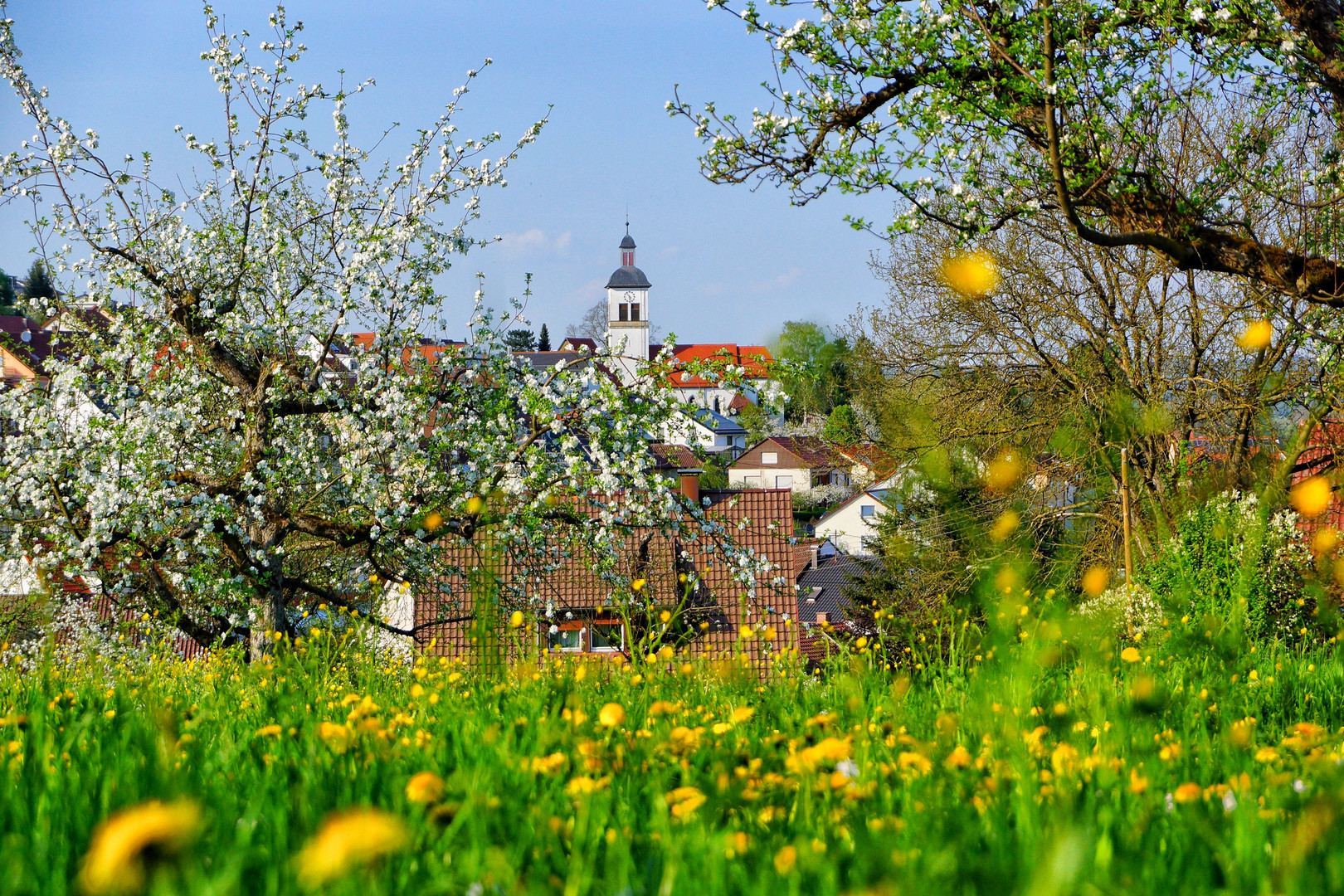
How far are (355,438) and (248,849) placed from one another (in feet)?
22.0

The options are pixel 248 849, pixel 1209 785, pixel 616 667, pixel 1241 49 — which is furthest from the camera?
pixel 1241 49

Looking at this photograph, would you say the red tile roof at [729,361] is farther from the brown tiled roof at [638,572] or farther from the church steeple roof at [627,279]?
the church steeple roof at [627,279]

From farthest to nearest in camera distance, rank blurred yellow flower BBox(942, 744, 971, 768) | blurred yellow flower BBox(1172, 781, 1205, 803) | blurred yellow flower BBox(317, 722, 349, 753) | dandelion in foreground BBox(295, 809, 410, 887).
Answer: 1. blurred yellow flower BBox(317, 722, 349, 753)
2. blurred yellow flower BBox(942, 744, 971, 768)
3. blurred yellow flower BBox(1172, 781, 1205, 803)
4. dandelion in foreground BBox(295, 809, 410, 887)

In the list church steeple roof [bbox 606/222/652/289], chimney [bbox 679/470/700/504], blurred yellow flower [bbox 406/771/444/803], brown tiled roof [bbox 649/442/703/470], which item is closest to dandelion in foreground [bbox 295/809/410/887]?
blurred yellow flower [bbox 406/771/444/803]

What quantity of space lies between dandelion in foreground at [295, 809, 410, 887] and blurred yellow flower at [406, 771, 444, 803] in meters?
0.32

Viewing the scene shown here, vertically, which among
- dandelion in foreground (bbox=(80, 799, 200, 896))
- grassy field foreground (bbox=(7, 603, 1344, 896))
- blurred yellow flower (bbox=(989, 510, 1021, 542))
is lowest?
grassy field foreground (bbox=(7, 603, 1344, 896))

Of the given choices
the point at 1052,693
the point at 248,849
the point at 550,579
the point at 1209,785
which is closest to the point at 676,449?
the point at 550,579

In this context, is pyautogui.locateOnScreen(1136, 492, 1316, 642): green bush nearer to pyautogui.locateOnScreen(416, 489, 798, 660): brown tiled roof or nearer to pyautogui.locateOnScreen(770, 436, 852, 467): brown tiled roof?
pyautogui.locateOnScreen(416, 489, 798, 660): brown tiled roof

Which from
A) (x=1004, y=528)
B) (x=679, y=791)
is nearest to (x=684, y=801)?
(x=679, y=791)

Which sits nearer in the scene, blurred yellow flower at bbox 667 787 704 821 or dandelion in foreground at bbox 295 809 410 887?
dandelion in foreground at bbox 295 809 410 887

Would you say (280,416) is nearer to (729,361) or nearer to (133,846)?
(729,361)

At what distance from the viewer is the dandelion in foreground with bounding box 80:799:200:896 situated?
93 centimetres

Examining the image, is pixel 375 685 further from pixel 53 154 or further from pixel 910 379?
pixel 910 379

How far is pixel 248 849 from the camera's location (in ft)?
4.12
